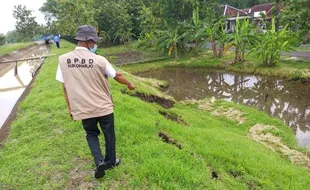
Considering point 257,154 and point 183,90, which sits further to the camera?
point 183,90

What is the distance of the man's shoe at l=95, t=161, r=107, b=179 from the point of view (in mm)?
4066

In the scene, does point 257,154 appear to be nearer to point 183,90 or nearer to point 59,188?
point 59,188

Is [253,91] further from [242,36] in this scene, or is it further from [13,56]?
[13,56]

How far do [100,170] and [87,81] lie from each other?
1.33m

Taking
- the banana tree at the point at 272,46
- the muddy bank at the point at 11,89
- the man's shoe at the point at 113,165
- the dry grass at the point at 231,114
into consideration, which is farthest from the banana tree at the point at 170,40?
the man's shoe at the point at 113,165

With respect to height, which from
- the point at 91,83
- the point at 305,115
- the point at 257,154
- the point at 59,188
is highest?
the point at 91,83

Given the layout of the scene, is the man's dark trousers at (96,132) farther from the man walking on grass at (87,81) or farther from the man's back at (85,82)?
the man's back at (85,82)

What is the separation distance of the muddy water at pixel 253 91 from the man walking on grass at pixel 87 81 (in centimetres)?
726

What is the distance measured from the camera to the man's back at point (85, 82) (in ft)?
12.3

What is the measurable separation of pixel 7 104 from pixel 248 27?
15048mm

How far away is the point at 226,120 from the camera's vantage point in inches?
402

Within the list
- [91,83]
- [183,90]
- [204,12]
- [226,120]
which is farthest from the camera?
[204,12]

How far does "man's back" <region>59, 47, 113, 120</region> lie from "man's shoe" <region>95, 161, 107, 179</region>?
726mm

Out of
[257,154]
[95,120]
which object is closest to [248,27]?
[257,154]
